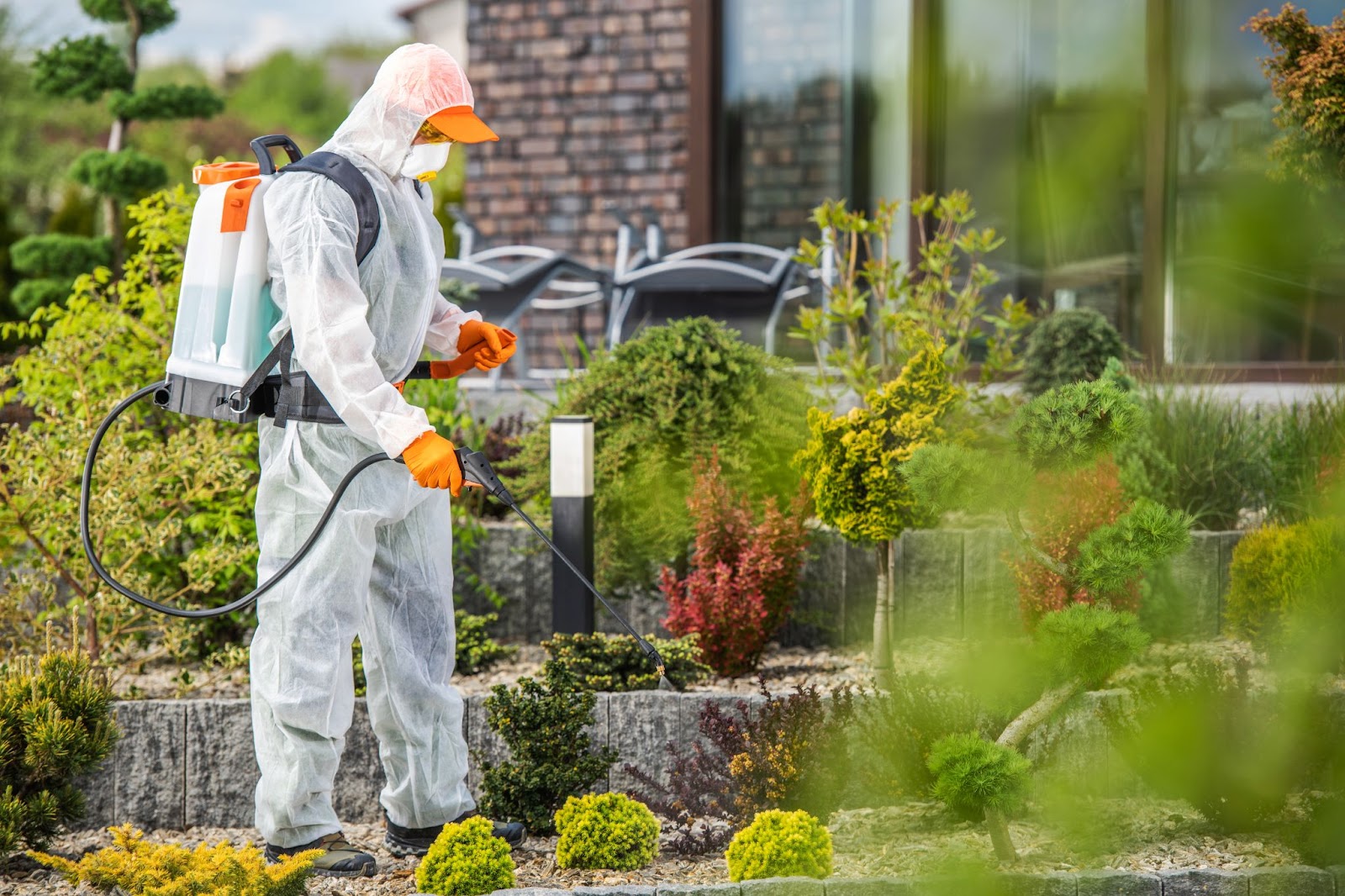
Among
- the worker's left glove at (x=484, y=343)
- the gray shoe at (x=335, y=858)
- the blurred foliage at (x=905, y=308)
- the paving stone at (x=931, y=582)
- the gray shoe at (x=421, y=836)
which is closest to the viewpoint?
the gray shoe at (x=335, y=858)

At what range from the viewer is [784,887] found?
2445 mm

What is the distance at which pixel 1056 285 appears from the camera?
6.20 meters

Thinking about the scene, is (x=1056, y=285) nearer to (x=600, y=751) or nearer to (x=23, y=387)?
(x=600, y=751)

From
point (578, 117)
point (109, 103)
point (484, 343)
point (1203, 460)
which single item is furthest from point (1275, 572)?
point (109, 103)

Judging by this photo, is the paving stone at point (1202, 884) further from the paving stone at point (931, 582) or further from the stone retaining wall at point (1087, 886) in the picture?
the paving stone at point (931, 582)

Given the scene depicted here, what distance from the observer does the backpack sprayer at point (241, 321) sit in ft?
8.85

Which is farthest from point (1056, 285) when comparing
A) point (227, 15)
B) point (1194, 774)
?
point (227, 15)

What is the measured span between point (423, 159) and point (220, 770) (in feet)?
5.46

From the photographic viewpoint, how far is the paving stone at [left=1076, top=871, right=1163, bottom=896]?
96.8 inches

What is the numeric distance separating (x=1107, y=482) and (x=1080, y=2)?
2.39 m

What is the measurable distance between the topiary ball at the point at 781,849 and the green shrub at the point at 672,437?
1528mm

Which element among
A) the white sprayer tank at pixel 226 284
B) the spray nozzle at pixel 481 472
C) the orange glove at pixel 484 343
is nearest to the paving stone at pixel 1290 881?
the spray nozzle at pixel 481 472

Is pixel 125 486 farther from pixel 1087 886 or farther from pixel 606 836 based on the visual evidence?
pixel 1087 886

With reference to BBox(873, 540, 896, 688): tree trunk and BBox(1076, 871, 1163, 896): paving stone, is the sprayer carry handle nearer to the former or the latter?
BBox(873, 540, 896, 688): tree trunk
